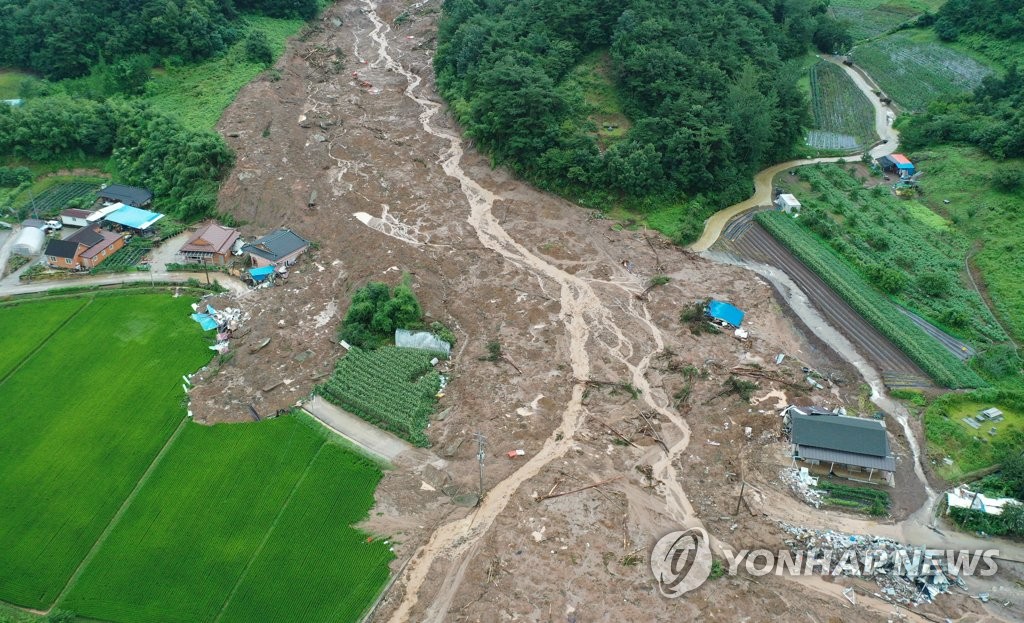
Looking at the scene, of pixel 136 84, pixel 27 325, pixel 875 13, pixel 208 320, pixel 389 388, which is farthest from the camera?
pixel 875 13

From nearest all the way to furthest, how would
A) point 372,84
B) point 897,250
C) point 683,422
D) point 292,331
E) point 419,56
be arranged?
point 683,422
point 292,331
point 897,250
point 372,84
point 419,56

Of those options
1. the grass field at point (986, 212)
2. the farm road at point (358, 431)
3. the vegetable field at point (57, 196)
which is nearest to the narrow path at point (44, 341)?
the vegetable field at point (57, 196)

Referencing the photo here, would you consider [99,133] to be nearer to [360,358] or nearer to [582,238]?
[360,358]

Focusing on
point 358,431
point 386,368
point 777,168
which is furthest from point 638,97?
point 358,431

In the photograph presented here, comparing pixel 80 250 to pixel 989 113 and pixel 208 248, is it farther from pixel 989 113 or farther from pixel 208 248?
pixel 989 113

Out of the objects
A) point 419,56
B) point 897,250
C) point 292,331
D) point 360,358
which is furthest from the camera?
point 419,56

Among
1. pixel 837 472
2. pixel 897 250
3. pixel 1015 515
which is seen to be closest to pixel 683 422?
pixel 837 472
